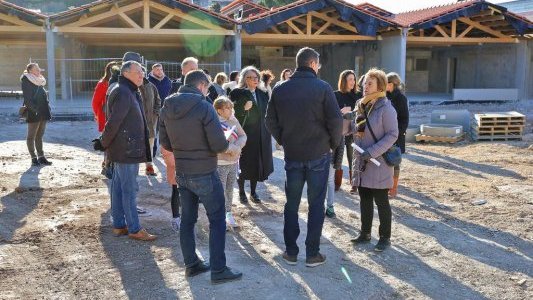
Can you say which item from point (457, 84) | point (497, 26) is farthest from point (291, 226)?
point (457, 84)

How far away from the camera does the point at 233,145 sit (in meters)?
4.86

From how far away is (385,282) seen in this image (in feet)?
13.4

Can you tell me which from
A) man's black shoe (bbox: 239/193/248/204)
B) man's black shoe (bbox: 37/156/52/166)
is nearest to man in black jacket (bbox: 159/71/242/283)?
man's black shoe (bbox: 239/193/248/204)

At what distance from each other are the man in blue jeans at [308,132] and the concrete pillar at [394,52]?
1503 centimetres

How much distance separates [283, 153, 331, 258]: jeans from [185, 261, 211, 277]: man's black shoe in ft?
2.37

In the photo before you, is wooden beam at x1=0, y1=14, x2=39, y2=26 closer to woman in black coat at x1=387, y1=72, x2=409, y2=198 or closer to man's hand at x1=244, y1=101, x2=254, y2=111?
man's hand at x1=244, y1=101, x2=254, y2=111

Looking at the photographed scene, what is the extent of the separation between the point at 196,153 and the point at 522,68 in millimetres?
20158

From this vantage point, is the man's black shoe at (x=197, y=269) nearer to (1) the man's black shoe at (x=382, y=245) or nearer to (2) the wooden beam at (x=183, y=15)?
(1) the man's black shoe at (x=382, y=245)

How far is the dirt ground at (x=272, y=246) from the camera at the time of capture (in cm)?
395

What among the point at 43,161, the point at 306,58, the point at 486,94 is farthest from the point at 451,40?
the point at 306,58

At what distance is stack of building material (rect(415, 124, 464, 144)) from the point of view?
437 inches

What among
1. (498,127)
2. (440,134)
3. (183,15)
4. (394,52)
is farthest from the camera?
(394,52)

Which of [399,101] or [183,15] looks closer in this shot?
[399,101]

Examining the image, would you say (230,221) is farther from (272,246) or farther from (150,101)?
(150,101)
